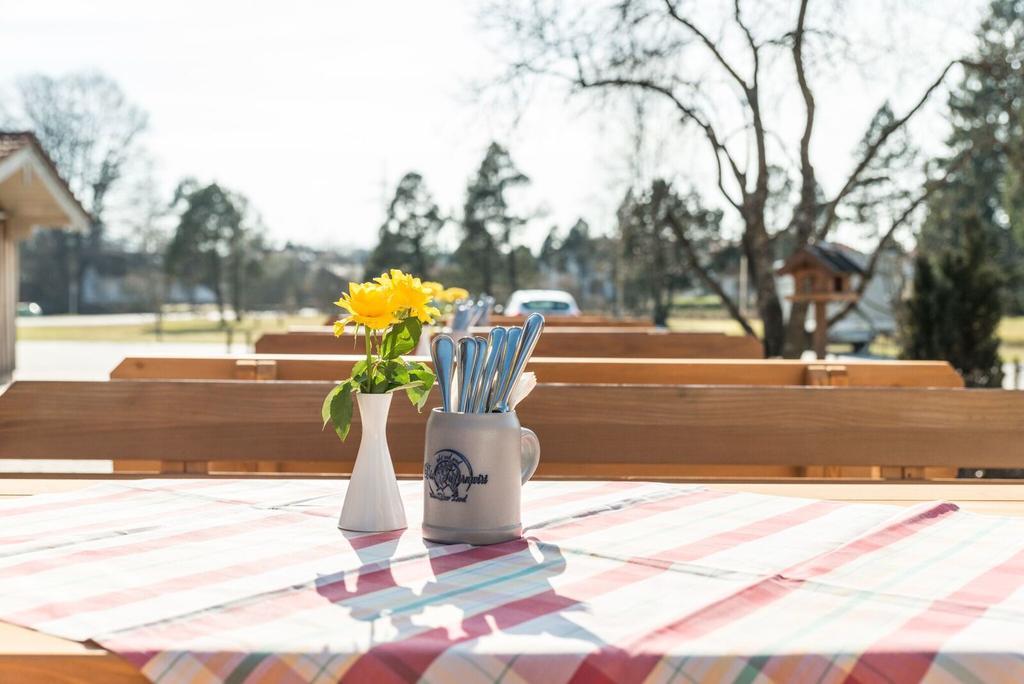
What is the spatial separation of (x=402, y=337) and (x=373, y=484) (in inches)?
7.6

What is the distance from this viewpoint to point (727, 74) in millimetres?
11180

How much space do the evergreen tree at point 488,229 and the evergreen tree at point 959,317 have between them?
2526cm

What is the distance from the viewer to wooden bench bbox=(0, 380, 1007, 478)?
2654mm

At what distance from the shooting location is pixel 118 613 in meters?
1.07

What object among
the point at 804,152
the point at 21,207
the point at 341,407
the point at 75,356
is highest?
the point at 804,152

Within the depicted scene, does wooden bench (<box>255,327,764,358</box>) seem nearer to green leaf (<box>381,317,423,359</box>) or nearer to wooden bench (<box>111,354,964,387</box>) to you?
wooden bench (<box>111,354,964,387</box>)

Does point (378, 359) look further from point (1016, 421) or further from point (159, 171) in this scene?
point (159, 171)

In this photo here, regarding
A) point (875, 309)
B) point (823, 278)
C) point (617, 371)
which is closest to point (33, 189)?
point (823, 278)

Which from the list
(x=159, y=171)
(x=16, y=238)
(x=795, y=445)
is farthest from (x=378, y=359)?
(x=159, y=171)

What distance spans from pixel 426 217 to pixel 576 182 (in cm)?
750

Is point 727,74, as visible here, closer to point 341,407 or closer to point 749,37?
point 749,37

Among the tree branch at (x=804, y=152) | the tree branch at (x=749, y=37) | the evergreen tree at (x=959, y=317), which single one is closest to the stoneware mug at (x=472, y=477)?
the evergreen tree at (x=959, y=317)

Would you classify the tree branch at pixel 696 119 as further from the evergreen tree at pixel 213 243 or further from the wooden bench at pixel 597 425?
the evergreen tree at pixel 213 243

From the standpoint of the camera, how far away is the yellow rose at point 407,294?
55.5 inches
